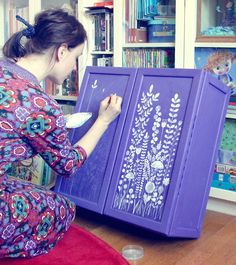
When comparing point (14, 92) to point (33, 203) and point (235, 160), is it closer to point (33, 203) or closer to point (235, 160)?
point (33, 203)

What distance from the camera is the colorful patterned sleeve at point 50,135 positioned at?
4.51ft

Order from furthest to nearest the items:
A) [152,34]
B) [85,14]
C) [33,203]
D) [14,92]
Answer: [85,14]
[152,34]
[33,203]
[14,92]

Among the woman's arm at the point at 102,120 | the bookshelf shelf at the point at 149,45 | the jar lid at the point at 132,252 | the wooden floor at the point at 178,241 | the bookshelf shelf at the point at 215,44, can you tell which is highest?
the bookshelf shelf at the point at 215,44

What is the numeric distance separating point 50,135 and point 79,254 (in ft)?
1.55

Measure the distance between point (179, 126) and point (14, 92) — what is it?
2.08 ft

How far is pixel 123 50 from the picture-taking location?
2225mm

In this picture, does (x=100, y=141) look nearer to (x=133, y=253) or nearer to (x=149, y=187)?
(x=149, y=187)

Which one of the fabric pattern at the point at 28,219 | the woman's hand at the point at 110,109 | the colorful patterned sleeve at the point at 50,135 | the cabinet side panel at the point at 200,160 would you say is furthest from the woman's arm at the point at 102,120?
the cabinet side panel at the point at 200,160

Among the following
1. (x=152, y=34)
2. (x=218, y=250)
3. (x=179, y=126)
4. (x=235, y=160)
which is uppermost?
(x=152, y=34)

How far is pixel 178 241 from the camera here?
1.75 meters

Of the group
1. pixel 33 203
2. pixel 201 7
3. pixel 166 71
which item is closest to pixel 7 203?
pixel 33 203

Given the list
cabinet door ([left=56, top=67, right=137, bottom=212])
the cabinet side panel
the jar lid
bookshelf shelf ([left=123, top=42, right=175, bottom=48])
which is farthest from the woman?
bookshelf shelf ([left=123, top=42, right=175, bottom=48])

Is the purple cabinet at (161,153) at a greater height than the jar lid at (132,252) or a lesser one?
greater

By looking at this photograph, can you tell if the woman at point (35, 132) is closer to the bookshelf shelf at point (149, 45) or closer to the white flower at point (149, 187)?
the white flower at point (149, 187)
